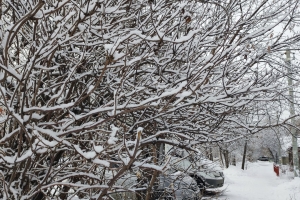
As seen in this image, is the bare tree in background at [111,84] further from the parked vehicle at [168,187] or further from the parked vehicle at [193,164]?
the parked vehicle at [193,164]

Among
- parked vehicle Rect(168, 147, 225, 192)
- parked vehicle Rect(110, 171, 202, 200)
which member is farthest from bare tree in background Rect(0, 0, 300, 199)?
parked vehicle Rect(168, 147, 225, 192)

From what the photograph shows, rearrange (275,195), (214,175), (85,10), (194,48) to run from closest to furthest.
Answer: (85,10) < (194,48) < (214,175) < (275,195)

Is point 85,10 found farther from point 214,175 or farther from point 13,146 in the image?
point 214,175

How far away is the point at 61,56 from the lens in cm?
286

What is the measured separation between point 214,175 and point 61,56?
11.4m

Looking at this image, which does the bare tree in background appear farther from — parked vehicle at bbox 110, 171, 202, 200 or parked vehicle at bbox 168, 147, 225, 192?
parked vehicle at bbox 168, 147, 225, 192

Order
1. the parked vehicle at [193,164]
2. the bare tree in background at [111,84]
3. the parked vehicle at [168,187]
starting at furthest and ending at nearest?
the parked vehicle at [193,164], the parked vehicle at [168,187], the bare tree in background at [111,84]

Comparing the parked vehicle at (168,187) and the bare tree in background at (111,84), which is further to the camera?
the parked vehicle at (168,187)

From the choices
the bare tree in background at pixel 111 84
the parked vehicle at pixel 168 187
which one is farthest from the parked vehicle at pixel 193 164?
the bare tree in background at pixel 111 84

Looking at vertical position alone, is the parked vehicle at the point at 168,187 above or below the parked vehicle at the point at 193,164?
below

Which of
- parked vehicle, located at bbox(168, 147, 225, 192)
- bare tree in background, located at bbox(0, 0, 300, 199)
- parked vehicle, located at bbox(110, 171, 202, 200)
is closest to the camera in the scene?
bare tree in background, located at bbox(0, 0, 300, 199)

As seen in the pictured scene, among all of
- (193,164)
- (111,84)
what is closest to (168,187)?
(193,164)

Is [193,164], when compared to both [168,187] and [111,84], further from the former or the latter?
[111,84]

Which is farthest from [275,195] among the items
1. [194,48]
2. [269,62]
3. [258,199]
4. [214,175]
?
[194,48]
